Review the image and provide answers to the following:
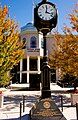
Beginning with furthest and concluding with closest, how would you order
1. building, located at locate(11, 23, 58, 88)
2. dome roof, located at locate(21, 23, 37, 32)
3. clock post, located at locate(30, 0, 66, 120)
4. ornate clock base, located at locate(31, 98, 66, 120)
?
dome roof, located at locate(21, 23, 37, 32)
building, located at locate(11, 23, 58, 88)
ornate clock base, located at locate(31, 98, 66, 120)
clock post, located at locate(30, 0, 66, 120)

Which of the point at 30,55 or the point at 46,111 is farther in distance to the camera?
the point at 30,55

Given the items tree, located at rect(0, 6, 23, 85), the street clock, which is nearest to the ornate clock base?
the street clock

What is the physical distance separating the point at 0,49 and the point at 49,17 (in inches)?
415

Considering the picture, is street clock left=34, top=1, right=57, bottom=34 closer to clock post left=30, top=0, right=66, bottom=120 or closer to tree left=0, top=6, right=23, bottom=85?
clock post left=30, top=0, right=66, bottom=120

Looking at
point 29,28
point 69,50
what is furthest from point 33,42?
point 69,50

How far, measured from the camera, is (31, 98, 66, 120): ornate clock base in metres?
10.1

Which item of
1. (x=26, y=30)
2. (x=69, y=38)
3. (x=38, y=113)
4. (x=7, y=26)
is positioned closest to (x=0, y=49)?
A: (x=7, y=26)

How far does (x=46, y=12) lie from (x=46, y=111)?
3.44 meters

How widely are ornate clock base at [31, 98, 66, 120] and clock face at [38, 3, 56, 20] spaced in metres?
2.84

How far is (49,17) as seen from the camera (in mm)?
9727

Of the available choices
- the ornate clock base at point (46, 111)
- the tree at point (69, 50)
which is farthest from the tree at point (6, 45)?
the ornate clock base at point (46, 111)

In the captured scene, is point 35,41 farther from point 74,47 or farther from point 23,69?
point 74,47

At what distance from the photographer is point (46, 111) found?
33.2ft

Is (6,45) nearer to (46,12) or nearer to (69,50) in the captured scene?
(69,50)
